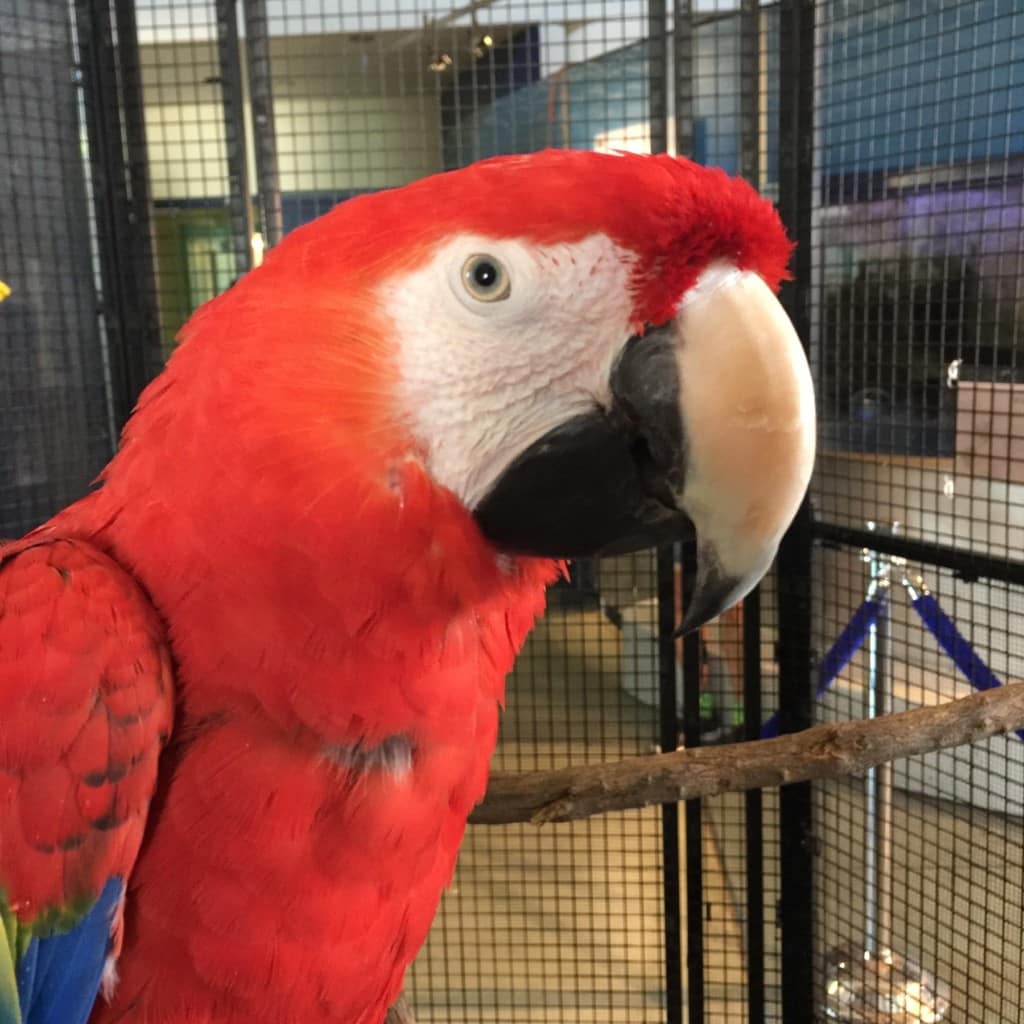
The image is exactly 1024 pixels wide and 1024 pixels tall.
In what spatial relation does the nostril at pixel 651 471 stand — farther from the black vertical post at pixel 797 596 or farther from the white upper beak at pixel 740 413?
the black vertical post at pixel 797 596

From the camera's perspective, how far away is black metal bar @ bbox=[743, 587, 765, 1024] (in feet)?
5.89

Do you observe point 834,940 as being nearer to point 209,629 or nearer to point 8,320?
point 209,629

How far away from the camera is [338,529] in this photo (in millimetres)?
629

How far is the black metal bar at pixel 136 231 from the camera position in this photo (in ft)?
5.54

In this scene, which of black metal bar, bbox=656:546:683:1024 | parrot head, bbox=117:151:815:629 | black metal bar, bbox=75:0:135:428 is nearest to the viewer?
parrot head, bbox=117:151:815:629

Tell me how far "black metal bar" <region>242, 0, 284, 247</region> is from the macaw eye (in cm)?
121

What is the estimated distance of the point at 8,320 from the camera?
166 centimetres

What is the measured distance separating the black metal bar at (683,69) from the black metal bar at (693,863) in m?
0.86

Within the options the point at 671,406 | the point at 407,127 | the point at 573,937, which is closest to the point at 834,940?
the point at 573,937

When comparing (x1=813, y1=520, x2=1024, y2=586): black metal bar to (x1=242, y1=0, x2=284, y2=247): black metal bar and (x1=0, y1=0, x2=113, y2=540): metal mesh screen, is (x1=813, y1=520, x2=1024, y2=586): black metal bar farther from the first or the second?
(x1=0, y1=0, x2=113, y2=540): metal mesh screen

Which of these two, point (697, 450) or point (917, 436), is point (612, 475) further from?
point (917, 436)

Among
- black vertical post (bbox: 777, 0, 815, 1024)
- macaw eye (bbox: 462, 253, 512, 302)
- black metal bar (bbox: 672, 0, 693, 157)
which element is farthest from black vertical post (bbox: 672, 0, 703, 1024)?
macaw eye (bbox: 462, 253, 512, 302)

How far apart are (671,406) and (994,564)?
1.16m

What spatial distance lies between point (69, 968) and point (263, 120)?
1.51m
